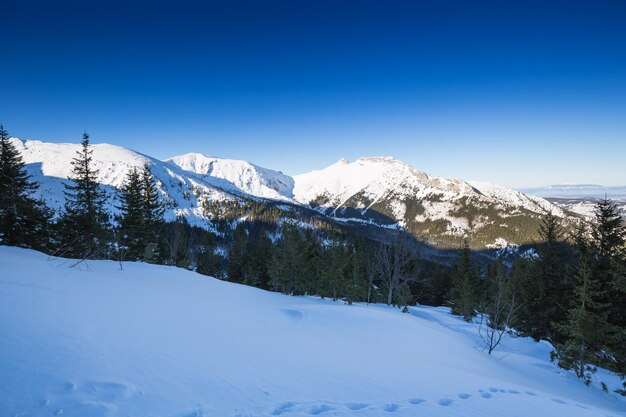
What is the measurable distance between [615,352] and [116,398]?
2211cm

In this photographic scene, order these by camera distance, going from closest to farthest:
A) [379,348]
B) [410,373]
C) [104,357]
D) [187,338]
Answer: [104,357] < [187,338] < [410,373] < [379,348]

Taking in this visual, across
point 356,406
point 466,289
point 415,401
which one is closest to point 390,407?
point 356,406

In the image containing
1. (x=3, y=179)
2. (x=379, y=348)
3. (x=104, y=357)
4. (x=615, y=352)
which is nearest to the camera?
(x=104, y=357)

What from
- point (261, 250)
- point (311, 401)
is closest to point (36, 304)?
point (311, 401)

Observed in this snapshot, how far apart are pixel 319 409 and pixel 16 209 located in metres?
29.6

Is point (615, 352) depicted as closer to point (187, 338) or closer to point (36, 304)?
point (187, 338)

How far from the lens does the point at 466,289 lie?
39.6m

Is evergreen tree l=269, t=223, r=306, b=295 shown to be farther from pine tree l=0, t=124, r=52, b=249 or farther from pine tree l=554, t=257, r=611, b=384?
pine tree l=554, t=257, r=611, b=384

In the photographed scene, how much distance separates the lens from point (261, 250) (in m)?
60.0

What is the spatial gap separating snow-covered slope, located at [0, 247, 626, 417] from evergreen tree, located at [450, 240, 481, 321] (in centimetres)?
2780

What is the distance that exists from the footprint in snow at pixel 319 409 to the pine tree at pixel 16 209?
28528 millimetres

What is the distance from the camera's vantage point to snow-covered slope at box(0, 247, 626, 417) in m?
4.18

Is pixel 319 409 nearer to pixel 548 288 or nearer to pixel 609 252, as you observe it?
pixel 609 252

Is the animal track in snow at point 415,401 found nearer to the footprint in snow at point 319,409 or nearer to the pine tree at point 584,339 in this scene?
the footprint in snow at point 319,409
